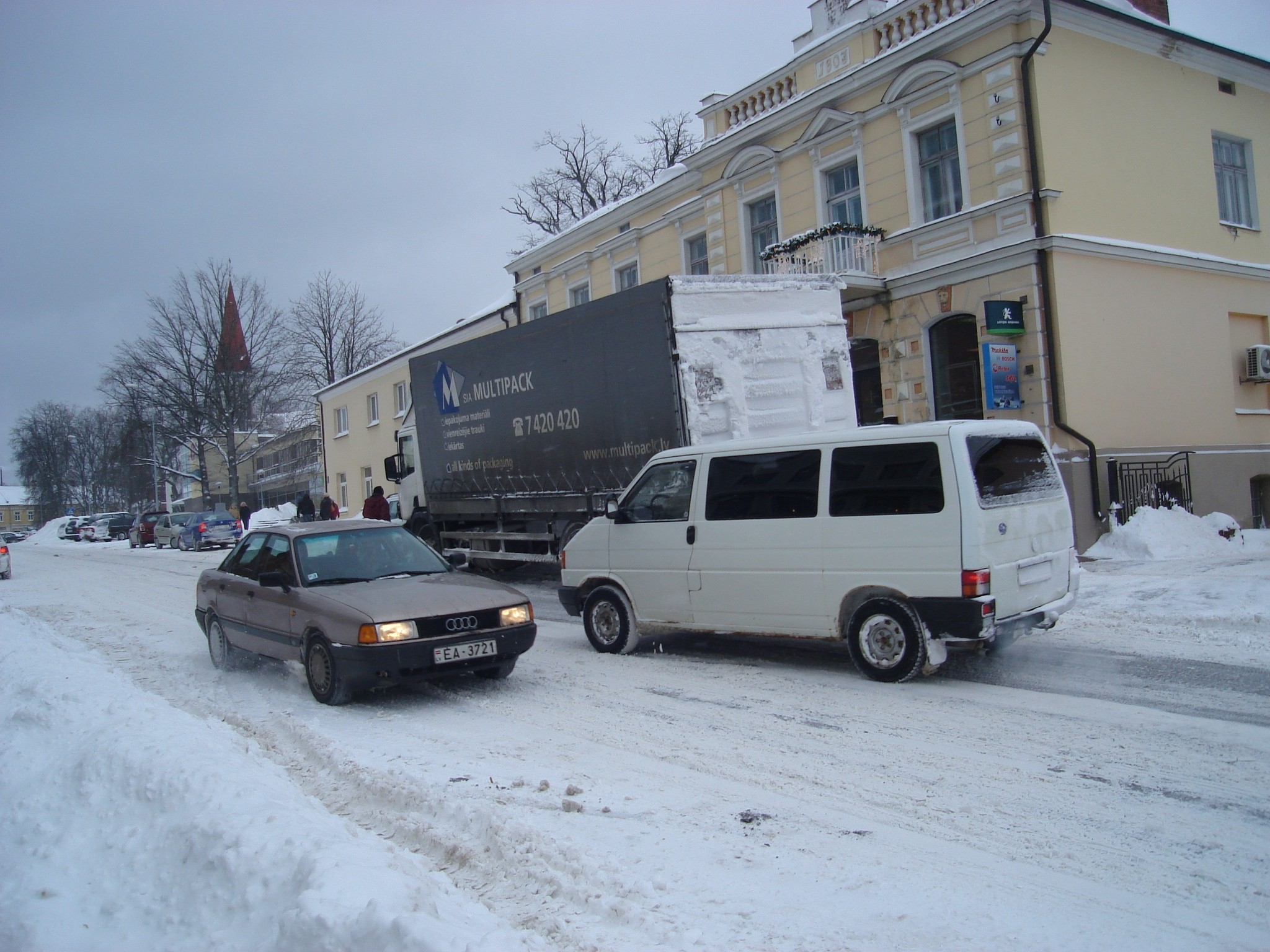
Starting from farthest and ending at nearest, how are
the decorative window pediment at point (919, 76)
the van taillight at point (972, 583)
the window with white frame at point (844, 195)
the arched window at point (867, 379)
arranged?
the arched window at point (867, 379) < the window with white frame at point (844, 195) < the decorative window pediment at point (919, 76) < the van taillight at point (972, 583)

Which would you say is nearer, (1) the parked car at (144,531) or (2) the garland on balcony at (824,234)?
(2) the garland on balcony at (824,234)

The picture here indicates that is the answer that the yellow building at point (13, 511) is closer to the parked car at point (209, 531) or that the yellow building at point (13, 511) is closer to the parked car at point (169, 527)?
the parked car at point (169, 527)

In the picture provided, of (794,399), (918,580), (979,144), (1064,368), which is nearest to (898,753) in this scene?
(918,580)

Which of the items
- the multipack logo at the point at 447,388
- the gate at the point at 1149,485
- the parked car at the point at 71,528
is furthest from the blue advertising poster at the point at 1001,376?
the parked car at the point at 71,528

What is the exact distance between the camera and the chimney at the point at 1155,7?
62.6ft

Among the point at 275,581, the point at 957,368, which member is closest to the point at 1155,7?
the point at 957,368

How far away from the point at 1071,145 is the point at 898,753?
45.7 ft

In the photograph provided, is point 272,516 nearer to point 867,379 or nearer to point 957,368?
point 867,379

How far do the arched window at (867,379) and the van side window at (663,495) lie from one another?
1069 centimetres

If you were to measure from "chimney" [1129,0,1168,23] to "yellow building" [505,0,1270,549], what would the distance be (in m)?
0.09

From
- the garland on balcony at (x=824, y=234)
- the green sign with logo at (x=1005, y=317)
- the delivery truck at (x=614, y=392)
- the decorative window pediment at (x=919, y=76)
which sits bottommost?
the delivery truck at (x=614, y=392)

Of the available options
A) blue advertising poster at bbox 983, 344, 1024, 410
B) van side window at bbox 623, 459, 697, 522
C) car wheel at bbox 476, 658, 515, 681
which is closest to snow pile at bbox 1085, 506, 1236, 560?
blue advertising poster at bbox 983, 344, 1024, 410

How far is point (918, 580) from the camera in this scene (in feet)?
21.2

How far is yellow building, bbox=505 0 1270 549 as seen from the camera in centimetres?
1504
